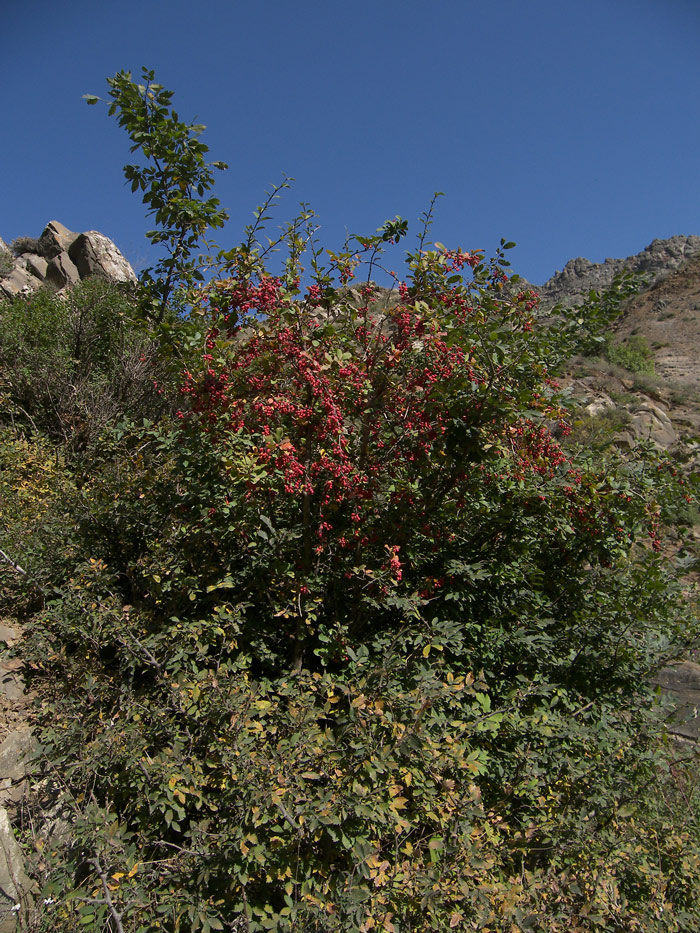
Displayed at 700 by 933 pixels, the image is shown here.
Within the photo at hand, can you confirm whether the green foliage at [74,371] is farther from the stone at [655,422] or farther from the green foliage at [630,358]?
the green foliage at [630,358]

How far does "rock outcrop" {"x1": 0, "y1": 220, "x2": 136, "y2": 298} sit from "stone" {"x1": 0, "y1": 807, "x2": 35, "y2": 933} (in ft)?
43.3

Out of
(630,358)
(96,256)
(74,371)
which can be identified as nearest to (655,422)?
(630,358)

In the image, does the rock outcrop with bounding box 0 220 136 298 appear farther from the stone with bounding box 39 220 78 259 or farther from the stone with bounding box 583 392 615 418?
the stone with bounding box 583 392 615 418

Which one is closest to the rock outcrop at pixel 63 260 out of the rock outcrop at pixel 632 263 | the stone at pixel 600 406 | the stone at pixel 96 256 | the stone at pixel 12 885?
the stone at pixel 96 256

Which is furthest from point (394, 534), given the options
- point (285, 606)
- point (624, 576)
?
point (624, 576)

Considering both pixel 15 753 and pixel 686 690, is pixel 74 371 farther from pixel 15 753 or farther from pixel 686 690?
pixel 686 690

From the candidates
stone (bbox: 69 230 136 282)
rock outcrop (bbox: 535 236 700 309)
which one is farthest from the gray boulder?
rock outcrop (bbox: 535 236 700 309)

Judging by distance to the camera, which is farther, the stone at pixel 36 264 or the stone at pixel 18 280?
the stone at pixel 36 264

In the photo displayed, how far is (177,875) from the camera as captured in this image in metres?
2.05

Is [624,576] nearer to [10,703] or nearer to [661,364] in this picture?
[10,703]

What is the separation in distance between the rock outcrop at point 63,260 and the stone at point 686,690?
44.9ft

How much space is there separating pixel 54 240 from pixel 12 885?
668 inches

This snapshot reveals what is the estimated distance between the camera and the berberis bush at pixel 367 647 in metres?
2.04

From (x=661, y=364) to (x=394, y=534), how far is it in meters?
17.4
